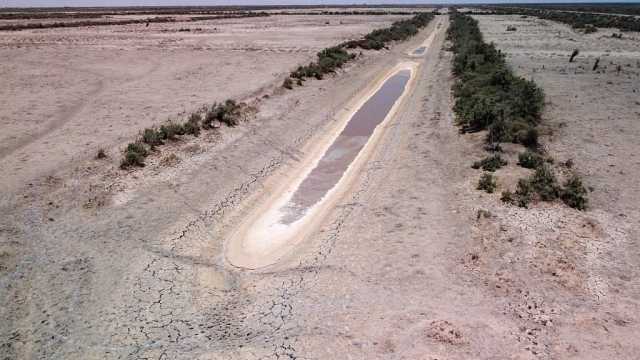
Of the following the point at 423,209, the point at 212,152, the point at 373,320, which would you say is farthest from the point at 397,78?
the point at 373,320

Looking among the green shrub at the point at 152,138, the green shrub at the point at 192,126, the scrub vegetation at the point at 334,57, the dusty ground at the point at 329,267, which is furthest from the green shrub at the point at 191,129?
the scrub vegetation at the point at 334,57

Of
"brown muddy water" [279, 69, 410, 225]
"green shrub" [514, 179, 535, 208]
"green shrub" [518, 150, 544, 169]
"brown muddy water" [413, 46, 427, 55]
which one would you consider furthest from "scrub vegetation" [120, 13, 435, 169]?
"brown muddy water" [413, 46, 427, 55]

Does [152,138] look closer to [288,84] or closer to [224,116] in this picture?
[224,116]

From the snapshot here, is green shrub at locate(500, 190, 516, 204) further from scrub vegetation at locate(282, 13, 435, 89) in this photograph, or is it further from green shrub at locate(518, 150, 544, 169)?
scrub vegetation at locate(282, 13, 435, 89)

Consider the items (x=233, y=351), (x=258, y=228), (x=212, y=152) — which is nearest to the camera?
(x=233, y=351)

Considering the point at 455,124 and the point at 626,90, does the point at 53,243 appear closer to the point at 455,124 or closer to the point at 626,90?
Result: the point at 455,124

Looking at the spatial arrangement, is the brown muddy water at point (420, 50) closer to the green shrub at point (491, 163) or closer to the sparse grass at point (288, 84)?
the sparse grass at point (288, 84)

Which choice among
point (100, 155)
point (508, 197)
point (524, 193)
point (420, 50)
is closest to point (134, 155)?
point (100, 155)

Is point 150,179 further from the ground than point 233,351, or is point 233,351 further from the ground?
point 150,179
